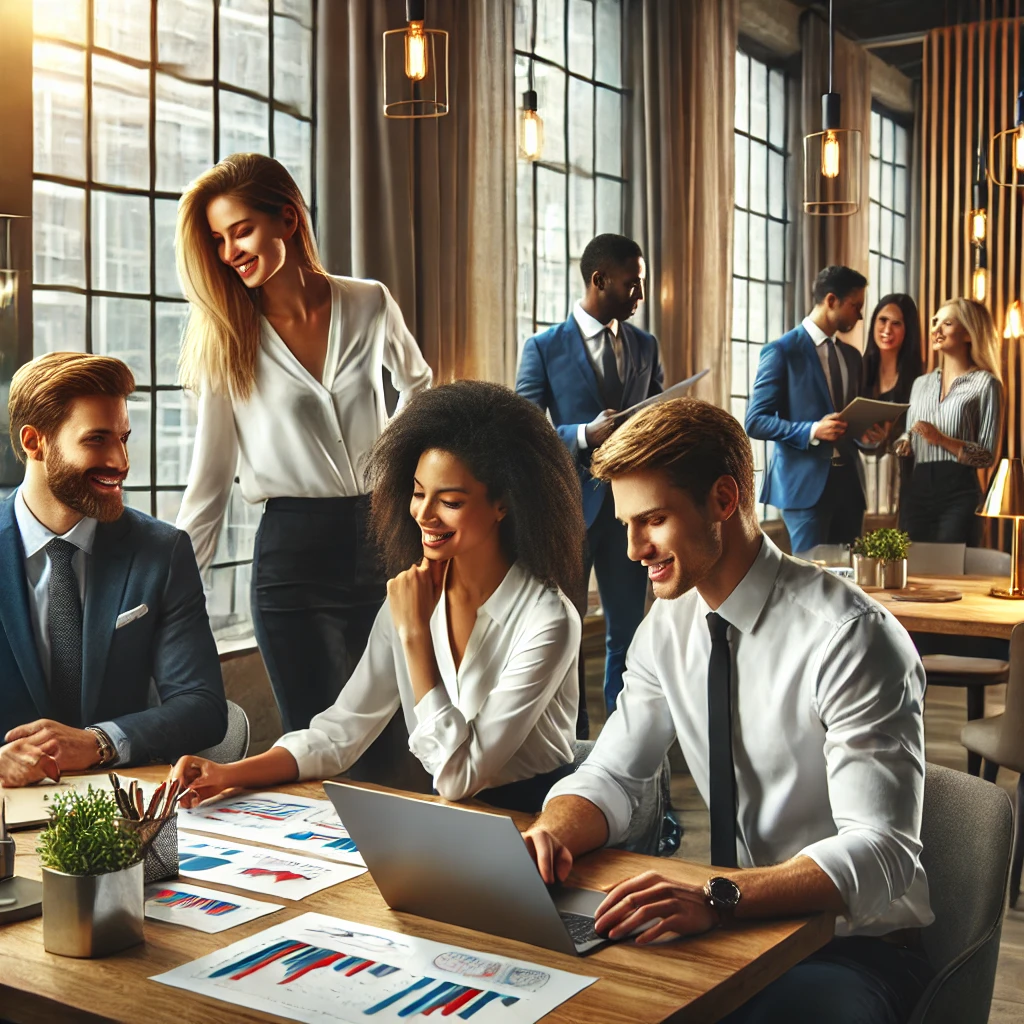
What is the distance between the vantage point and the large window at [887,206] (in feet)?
38.5

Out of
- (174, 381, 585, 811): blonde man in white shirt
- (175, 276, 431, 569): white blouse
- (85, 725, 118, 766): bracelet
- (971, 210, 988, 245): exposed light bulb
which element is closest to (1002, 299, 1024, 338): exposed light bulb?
Result: (971, 210, 988, 245): exposed light bulb

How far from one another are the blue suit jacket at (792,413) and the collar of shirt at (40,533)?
3642 mm

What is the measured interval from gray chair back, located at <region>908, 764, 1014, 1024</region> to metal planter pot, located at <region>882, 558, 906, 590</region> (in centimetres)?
264

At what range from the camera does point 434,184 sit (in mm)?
5859

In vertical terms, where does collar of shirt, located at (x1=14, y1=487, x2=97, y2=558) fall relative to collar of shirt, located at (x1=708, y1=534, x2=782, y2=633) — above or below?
above

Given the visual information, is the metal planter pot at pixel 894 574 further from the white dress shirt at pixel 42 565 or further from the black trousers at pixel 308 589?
the white dress shirt at pixel 42 565

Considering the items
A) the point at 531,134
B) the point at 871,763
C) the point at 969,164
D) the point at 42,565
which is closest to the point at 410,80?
the point at 531,134

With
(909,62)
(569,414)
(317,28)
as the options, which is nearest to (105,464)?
(569,414)

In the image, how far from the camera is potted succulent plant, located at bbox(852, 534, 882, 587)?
4648 millimetres

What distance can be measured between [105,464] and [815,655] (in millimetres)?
1410

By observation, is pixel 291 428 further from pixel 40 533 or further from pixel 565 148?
pixel 565 148

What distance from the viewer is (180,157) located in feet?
17.1

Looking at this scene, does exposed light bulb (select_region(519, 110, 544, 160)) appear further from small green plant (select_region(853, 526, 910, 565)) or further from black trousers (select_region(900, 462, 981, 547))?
small green plant (select_region(853, 526, 910, 565))

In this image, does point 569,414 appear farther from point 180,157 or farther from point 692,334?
point 692,334
